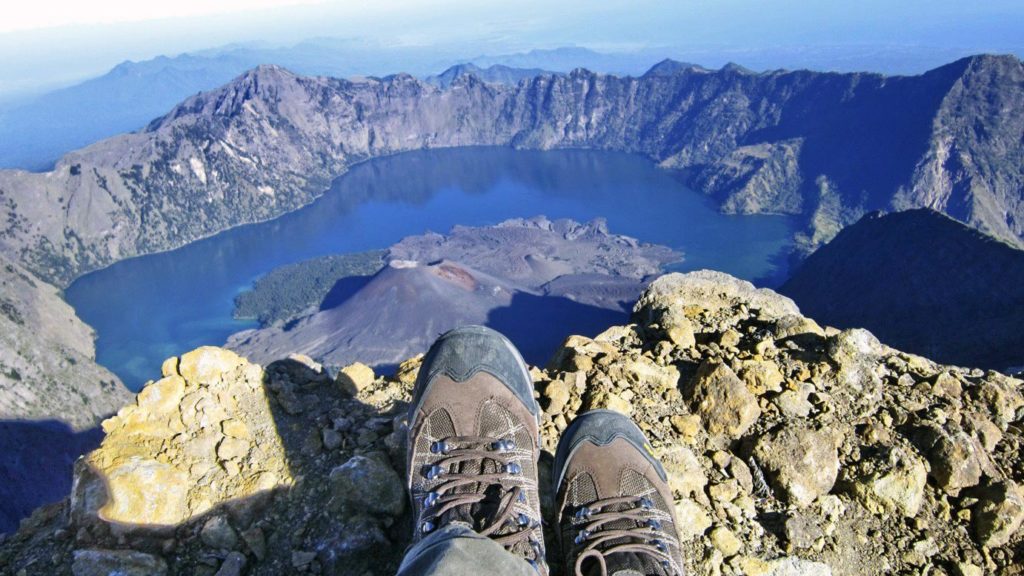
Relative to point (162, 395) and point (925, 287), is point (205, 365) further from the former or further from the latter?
point (925, 287)

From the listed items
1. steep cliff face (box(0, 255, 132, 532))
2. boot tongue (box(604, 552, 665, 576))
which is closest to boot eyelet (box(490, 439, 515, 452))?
boot tongue (box(604, 552, 665, 576))

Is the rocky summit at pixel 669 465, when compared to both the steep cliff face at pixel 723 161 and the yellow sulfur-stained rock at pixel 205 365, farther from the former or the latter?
the steep cliff face at pixel 723 161

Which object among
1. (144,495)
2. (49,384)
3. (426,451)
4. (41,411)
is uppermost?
(426,451)

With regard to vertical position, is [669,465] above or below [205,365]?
below

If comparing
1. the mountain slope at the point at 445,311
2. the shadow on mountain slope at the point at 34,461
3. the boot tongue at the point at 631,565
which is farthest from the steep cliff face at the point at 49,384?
the boot tongue at the point at 631,565

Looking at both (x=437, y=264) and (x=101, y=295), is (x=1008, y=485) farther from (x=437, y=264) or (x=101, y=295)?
(x=101, y=295)

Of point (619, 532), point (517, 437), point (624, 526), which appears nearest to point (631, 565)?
point (619, 532)

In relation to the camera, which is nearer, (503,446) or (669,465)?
(503,446)

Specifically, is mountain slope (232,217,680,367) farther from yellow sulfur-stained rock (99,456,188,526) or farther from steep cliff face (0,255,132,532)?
yellow sulfur-stained rock (99,456,188,526)

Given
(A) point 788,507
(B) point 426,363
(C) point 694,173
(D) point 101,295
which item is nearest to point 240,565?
(B) point 426,363
